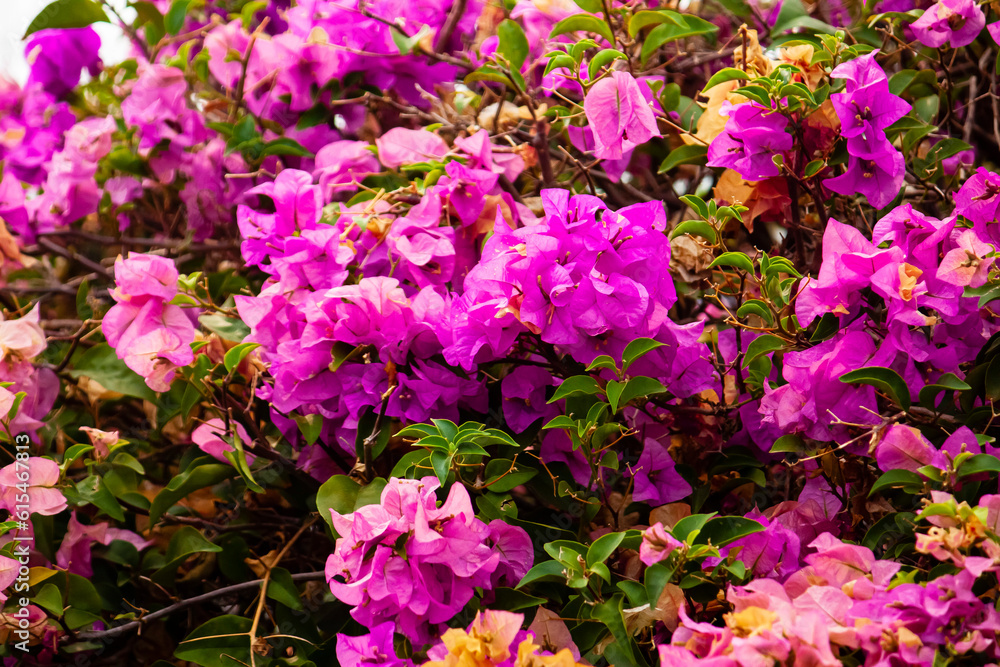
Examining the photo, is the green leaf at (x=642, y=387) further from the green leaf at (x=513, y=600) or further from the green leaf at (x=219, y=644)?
the green leaf at (x=219, y=644)

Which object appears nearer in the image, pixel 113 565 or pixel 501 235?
pixel 501 235

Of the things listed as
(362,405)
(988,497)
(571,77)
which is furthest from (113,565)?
(988,497)

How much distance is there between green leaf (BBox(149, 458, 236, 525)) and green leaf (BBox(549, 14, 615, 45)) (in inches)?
21.7

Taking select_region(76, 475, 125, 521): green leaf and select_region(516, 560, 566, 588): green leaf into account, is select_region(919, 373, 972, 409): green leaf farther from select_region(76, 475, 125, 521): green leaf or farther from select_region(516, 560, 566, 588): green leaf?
select_region(76, 475, 125, 521): green leaf

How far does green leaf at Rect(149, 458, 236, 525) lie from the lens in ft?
2.66

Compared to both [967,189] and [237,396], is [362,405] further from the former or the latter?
[967,189]

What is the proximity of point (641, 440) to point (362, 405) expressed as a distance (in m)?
0.27

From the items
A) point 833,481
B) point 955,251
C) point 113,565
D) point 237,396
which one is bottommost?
point 113,565

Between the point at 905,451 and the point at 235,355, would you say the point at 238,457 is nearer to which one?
the point at 235,355

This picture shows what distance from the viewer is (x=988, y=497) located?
1.77ft

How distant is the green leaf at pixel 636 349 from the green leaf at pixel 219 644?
420 mm

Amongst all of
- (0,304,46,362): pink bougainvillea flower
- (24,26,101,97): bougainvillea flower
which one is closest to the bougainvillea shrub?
(0,304,46,362): pink bougainvillea flower

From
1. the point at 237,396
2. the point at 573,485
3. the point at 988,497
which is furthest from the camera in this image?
the point at 237,396

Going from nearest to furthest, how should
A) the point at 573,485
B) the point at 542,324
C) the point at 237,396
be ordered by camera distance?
the point at 542,324 < the point at 573,485 < the point at 237,396
